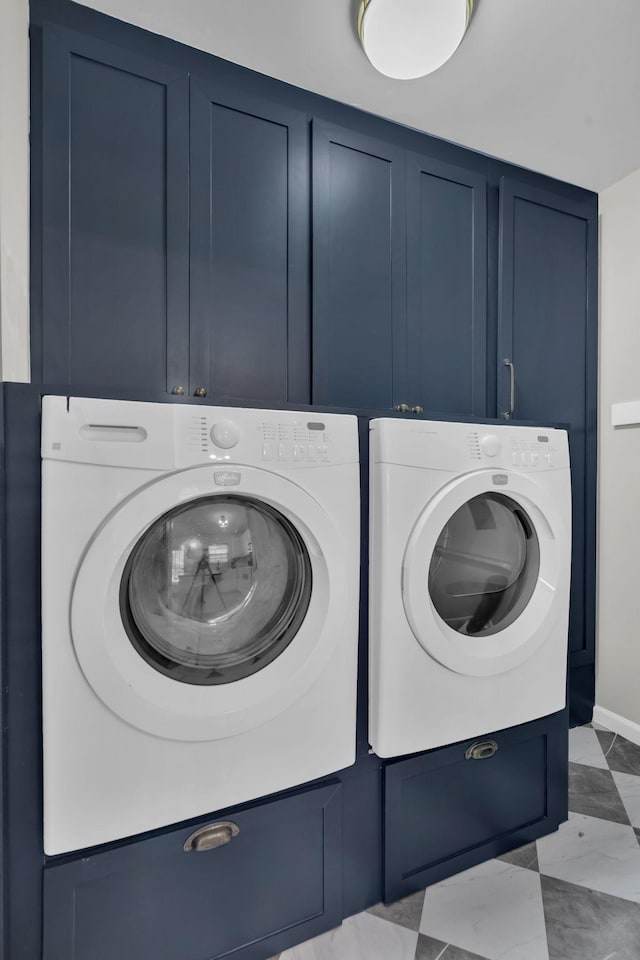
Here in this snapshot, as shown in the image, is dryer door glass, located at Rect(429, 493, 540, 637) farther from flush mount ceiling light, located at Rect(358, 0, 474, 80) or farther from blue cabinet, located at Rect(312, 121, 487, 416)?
flush mount ceiling light, located at Rect(358, 0, 474, 80)

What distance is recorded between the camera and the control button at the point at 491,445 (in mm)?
1328

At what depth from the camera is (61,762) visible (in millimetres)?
904

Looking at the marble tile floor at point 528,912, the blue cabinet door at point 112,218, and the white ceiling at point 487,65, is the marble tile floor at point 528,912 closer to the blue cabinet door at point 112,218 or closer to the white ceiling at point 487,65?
the blue cabinet door at point 112,218

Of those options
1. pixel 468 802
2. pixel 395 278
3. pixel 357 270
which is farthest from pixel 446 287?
pixel 468 802

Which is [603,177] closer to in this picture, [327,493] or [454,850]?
[327,493]

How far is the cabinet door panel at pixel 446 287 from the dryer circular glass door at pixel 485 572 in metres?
0.67

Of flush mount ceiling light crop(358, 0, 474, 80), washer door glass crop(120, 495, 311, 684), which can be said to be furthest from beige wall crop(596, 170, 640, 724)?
Result: washer door glass crop(120, 495, 311, 684)

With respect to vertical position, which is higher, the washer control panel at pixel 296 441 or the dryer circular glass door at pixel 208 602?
the washer control panel at pixel 296 441

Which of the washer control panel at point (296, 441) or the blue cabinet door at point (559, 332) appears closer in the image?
the washer control panel at point (296, 441)

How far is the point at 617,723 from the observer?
86.0 inches

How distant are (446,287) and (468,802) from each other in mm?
1707

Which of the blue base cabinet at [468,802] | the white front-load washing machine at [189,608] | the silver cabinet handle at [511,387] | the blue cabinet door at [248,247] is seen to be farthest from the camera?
the silver cabinet handle at [511,387]

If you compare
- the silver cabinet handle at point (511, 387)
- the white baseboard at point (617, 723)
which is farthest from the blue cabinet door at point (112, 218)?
the white baseboard at point (617, 723)

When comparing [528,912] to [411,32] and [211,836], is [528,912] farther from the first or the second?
[411,32]
